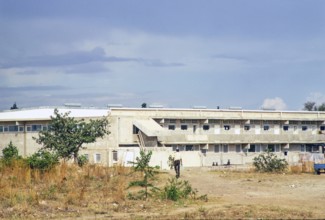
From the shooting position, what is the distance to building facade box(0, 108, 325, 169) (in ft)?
183

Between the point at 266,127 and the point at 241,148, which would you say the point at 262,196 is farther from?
the point at 266,127

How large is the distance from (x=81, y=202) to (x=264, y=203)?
630 cm

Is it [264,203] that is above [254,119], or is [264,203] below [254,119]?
below

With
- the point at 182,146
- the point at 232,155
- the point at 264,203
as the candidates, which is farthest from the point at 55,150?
the point at 264,203

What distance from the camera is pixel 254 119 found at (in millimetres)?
65125

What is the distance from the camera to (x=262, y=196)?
22.7 m

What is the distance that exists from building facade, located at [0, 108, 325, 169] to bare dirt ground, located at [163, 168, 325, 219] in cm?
1998

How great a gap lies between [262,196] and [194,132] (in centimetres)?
3919

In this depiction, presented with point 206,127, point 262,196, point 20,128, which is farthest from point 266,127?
point 262,196

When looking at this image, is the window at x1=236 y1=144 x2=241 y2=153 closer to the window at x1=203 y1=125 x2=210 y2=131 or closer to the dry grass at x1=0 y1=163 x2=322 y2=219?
the window at x1=203 y1=125 x2=210 y2=131

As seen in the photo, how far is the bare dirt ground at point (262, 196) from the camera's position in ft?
56.3

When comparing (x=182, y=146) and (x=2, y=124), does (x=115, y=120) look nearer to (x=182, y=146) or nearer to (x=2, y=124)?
(x=182, y=146)

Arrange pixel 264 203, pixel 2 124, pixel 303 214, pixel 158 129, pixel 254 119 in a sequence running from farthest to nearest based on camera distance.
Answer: pixel 254 119 → pixel 2 124 → pixel 158 129 → pixel 264 203 → pixel 303 214

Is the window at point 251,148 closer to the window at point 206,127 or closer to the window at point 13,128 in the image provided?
the window at point 206,127
